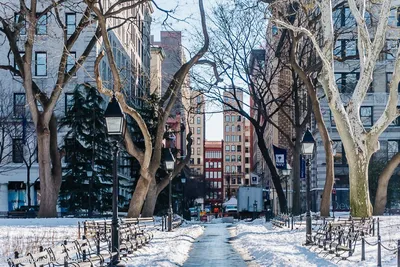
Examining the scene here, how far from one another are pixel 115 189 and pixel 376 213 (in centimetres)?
2573

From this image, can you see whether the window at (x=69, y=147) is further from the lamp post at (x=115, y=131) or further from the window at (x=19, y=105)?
the lamp post at (x=115, y=131)

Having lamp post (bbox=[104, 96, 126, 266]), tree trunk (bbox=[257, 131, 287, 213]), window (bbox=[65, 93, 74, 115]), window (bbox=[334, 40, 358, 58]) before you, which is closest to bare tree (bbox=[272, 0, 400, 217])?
window (bbox=[334, 40, 358, 58])

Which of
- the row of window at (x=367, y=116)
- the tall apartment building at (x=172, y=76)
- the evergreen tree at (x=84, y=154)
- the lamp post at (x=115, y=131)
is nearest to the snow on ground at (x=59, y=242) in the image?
the lamp post at (x=115, y=131)

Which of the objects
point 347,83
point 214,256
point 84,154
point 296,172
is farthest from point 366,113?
point 214,256

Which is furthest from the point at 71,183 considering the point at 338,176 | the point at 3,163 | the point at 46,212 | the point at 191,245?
the point at 191,245

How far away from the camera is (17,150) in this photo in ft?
203

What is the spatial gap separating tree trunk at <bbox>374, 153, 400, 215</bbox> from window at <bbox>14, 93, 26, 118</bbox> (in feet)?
96.4

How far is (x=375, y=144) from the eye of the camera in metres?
30.8

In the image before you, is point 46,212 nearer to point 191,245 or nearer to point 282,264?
point 191,245

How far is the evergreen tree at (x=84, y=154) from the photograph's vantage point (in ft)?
183

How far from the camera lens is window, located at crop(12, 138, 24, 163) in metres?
60.1

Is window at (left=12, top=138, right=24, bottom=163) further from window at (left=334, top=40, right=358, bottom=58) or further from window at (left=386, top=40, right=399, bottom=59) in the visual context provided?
window at (left=386, top=40, right=399, bottom=59)

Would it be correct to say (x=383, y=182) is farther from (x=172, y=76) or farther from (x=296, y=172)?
(x=172, y=76)

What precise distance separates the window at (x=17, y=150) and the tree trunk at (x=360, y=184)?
34.1m
